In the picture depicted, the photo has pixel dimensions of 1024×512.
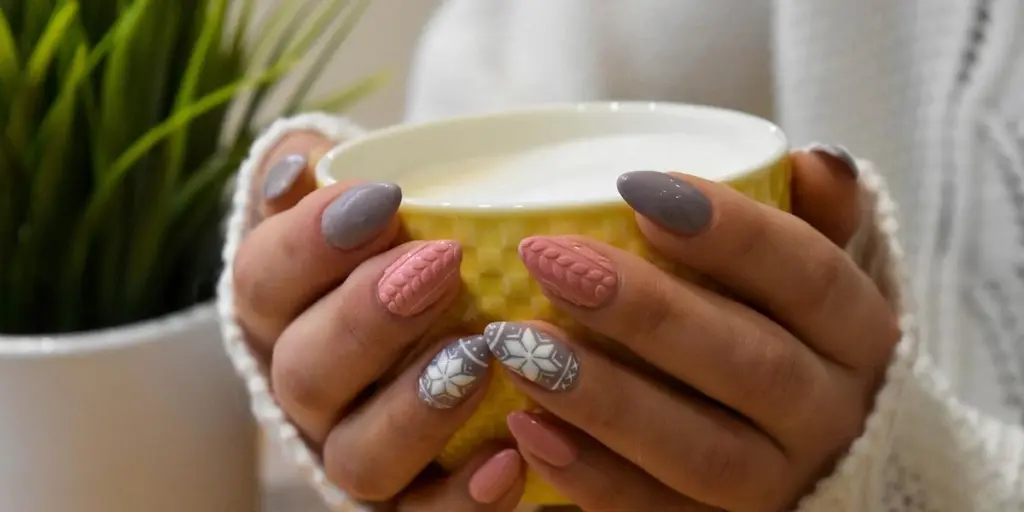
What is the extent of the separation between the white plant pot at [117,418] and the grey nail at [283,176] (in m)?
0.10

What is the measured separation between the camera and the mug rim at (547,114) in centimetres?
19

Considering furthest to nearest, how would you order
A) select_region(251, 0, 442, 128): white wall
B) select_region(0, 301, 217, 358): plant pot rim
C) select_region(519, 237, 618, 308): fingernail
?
select_region(251, 0, 442, 128): white wall → select_region(0, 301, 217, 358): plant pot rim → select_region(519, 237, 618, 308): fingernail

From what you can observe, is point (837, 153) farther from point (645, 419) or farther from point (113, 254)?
point (113, 254)

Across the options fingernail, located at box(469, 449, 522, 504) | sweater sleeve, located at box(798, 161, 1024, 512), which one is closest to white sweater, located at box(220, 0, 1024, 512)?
sweater sleeve, located at box(798, 161, 1024, 512)

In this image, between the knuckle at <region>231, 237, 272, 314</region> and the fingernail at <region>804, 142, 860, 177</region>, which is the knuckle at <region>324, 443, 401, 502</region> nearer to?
the knuckle at <region>231, 237, 272, 314</region>

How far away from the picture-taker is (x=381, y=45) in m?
0.63

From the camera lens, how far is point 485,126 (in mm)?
288

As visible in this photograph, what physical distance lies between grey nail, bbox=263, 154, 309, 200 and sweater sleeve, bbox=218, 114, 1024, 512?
4 centimetres

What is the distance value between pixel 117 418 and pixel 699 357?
223 mm

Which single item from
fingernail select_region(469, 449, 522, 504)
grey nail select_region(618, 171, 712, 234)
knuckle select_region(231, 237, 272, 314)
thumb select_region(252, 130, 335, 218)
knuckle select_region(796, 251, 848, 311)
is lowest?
fingernail select_region(469, 449, 522, 504)

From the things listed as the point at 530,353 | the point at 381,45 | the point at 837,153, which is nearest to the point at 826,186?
the point at 837,153

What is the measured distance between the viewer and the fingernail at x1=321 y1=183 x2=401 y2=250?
207mm

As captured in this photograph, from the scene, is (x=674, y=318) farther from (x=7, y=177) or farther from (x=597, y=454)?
(x=7, y=177)

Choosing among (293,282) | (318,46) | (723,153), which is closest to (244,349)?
(293,282)
